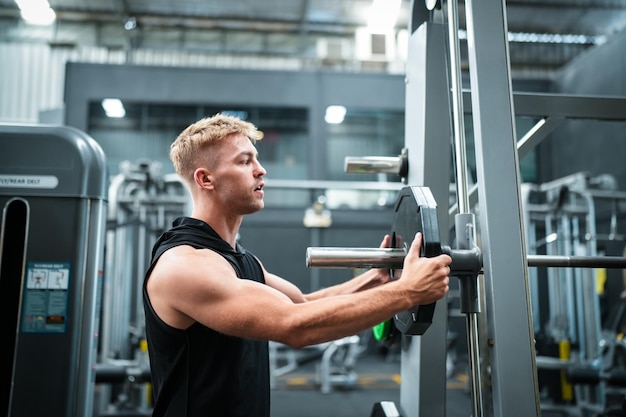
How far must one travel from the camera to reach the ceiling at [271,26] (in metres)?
9.07

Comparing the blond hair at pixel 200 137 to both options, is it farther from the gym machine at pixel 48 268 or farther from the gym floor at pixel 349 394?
the gym floor at pixel 349 394

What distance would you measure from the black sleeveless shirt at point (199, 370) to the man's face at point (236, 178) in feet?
0.59

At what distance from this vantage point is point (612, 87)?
716 centimetres

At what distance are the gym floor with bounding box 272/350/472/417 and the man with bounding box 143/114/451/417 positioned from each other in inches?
118

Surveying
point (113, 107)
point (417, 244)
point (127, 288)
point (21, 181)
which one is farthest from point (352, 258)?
point (113, 107)

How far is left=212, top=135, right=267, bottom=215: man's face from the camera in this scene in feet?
5.17

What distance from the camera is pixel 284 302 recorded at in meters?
1.27

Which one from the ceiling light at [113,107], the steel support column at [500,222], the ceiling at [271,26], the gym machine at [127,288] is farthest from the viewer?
the ceiling at [271,26]

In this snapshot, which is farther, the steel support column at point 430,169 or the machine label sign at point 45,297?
the machine label sign at point 45,297

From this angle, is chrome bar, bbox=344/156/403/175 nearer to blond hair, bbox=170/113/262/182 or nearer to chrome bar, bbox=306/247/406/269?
blond hair, bbox=170/113/262/182

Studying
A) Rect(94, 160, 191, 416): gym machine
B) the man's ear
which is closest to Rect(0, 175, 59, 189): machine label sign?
the man's ear

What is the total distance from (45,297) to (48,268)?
115 mm

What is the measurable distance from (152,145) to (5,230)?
22.7 feet

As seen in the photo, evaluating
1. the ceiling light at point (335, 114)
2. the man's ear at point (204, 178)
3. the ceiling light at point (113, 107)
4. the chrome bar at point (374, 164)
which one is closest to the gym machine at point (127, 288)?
the chrome bar at point (374, 164)
